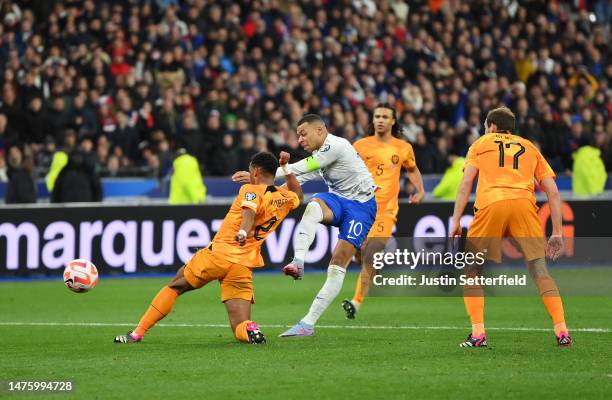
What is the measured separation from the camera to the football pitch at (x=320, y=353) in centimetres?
869

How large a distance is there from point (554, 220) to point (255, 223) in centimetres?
260

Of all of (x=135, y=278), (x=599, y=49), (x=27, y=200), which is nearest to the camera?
(x=135, y=278)

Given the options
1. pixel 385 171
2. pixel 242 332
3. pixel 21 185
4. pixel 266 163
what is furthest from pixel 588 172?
pixel 242 332

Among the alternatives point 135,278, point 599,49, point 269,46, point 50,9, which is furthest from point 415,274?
point 599,49

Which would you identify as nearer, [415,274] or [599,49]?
[415,274]

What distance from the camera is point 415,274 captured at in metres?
17.9

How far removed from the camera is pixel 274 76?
85.4ft

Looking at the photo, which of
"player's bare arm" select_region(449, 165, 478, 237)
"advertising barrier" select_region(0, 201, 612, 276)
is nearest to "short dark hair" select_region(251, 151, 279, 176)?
"player's bare arm" select_region(449, 165, 478, 237)

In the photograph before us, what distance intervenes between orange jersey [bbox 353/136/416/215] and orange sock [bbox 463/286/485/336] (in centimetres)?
398

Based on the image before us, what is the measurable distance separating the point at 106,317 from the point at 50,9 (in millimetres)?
13477

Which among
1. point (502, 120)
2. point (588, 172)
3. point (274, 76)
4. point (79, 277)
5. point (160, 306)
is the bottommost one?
point (160, 306)

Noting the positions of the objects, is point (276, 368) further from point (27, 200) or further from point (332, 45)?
point (332, 45)

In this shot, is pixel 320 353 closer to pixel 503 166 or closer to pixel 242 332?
pixel 242 332

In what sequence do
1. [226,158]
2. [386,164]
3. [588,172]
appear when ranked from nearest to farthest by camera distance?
[386,164]
[588,172]
[226,158]
